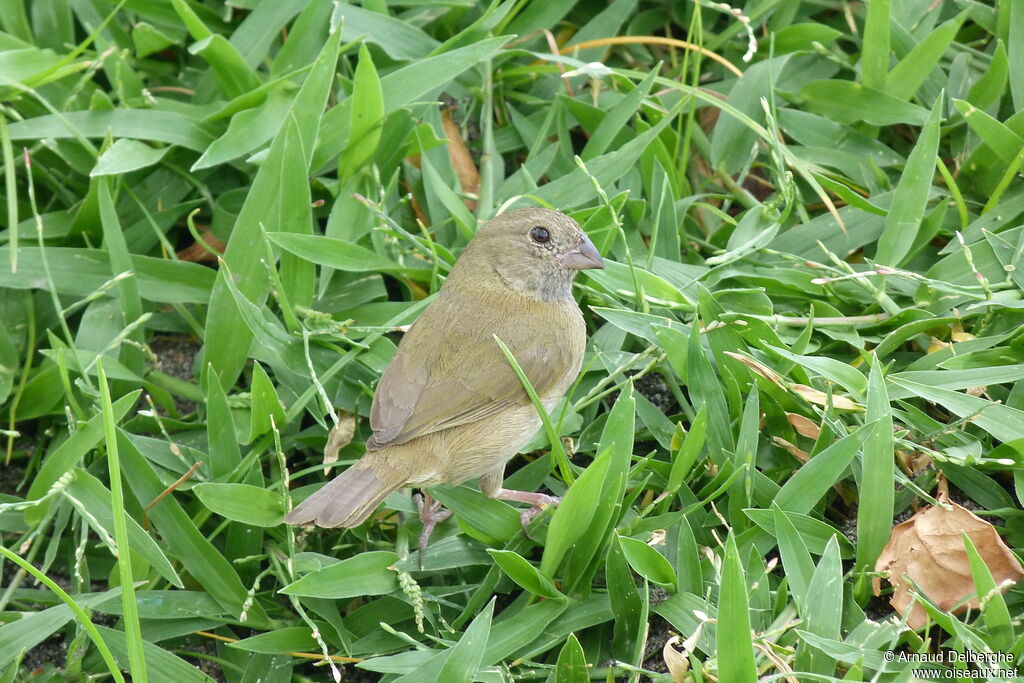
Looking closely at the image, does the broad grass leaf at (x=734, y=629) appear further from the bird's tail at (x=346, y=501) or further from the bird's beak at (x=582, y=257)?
the bird's beak at (x=582, y=257)

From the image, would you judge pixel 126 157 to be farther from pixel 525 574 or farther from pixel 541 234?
pixel 525 574

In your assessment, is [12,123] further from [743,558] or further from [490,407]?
[743,558]

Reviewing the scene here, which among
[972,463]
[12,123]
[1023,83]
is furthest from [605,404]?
[12,123]

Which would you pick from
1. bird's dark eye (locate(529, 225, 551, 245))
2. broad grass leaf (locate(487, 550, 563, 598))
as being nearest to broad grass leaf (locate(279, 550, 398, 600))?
broad grass leaf (locate(487, 550, 563, 598))

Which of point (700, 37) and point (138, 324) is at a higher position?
point (700, 37)

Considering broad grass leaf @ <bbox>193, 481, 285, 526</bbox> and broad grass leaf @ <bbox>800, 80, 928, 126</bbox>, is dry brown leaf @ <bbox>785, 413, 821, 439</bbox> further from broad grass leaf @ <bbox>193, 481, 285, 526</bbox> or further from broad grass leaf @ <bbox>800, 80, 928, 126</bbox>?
broad grass leaf @ <bbox>193, 481, 285, 526</bbox>

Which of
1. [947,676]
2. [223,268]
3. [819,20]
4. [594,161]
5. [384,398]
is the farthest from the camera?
[819,20]
